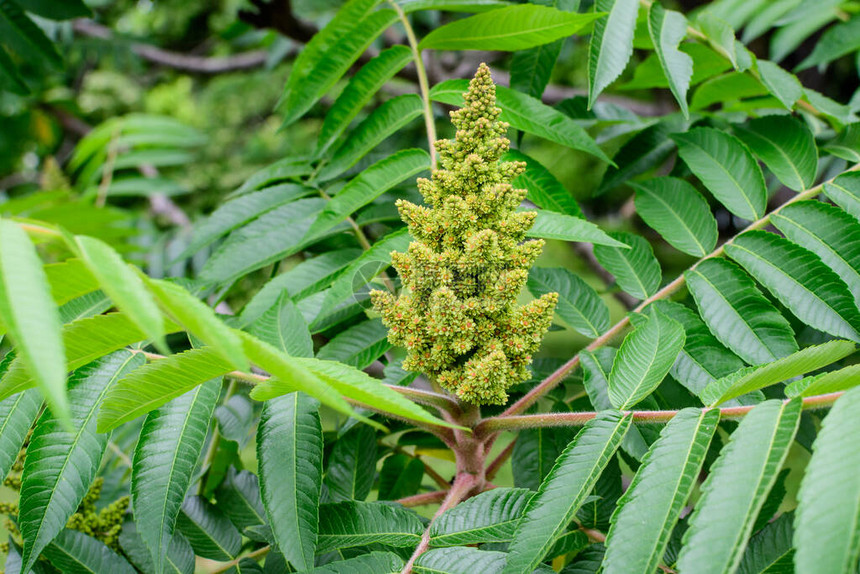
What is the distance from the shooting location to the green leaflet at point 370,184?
49.4 inches

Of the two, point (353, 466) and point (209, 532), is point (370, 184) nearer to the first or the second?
point (353, 466)

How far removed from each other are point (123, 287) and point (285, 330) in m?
0.49

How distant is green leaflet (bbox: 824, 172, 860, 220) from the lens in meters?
1.20

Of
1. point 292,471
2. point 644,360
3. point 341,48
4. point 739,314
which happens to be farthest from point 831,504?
point 341,48

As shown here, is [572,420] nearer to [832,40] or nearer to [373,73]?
[373,73]

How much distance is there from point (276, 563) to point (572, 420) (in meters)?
0.57

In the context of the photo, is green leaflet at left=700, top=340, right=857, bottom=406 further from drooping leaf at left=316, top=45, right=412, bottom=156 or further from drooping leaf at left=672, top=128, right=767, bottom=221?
drooping leaf at left=316, top=45, right=412, bottom=156

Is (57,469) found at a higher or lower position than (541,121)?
lower

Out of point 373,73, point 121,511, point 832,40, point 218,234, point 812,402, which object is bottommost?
point 121,511

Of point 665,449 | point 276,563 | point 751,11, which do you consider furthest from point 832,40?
point 276,563

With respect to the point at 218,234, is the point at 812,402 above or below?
above

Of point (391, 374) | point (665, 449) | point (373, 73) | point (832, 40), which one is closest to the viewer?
point (665, 449)

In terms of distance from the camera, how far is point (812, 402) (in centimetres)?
81

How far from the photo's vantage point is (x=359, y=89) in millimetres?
1452
